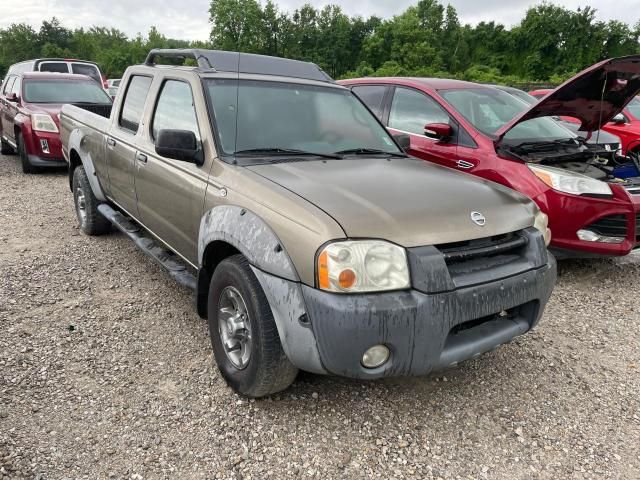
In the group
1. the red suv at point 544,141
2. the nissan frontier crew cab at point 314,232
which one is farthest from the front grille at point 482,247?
the red suv at point 544,141

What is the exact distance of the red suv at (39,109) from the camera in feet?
26.4

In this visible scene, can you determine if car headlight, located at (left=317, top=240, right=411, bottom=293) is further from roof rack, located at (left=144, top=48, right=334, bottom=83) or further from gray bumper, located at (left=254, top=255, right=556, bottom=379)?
roof rack, located at (left=144, top=48, right=334, bottom=83)

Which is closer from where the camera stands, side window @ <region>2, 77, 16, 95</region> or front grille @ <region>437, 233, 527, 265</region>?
front grille @ <region>437, 233, 527, 265</region>

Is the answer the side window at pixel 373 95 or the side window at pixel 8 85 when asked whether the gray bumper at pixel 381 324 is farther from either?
the side window at pixel 8 85

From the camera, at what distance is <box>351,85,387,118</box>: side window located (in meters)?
5.79

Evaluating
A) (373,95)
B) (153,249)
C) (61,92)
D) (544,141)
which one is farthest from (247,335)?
(61,92)

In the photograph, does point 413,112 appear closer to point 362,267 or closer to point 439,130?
point 439,130

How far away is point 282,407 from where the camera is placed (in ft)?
8.73

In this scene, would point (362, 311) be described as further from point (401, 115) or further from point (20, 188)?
point (20, 188)

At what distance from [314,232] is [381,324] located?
49cm

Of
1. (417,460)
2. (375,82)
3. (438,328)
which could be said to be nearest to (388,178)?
(438,328)

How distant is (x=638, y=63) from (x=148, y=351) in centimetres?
457

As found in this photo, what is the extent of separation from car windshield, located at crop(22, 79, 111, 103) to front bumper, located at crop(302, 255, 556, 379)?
8471 millimetres

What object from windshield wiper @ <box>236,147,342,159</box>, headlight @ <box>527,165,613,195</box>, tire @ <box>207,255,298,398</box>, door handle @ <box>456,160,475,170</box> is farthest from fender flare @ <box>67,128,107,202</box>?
headlight @ <box>527,165,613,195</box>
